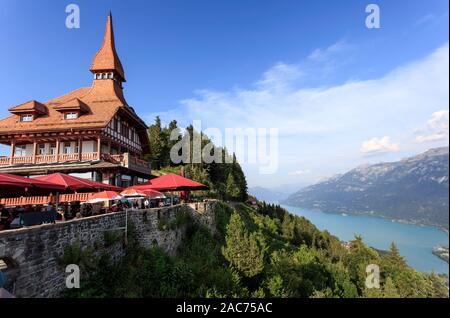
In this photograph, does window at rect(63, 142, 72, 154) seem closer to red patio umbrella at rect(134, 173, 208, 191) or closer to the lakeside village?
the lakeside village

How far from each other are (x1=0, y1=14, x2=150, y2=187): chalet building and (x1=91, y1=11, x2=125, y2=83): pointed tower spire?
4.11 m

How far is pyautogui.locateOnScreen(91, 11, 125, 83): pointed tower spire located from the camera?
32906 mm

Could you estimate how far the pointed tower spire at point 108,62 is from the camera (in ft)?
108

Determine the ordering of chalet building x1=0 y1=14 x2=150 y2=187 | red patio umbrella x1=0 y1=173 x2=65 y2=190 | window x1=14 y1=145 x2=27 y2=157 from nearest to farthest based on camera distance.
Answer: red patio umbrella x1=0 y1=173 x2=65 y2=190 → chalet building x1=0 y1=14 x2=150 y2=187 → window x1=14 y1=145 x2=27 y2=157

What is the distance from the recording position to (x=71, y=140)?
27.3m

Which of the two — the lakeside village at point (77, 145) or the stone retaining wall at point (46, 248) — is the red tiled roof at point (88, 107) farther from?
the stone retaining wall at point (46, 248)

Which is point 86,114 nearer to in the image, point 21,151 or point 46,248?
point 21,151

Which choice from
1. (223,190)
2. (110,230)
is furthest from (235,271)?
(223,190)

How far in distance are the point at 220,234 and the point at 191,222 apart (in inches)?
138

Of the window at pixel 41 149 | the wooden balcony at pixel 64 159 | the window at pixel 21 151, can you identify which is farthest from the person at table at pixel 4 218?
the window at pixel 21 151

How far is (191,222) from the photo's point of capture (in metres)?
22.1

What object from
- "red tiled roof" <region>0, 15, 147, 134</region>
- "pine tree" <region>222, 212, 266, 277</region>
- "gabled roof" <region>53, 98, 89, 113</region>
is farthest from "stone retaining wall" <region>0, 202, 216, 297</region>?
"gabled roof" <region>53, 98, 89, 113</region>
